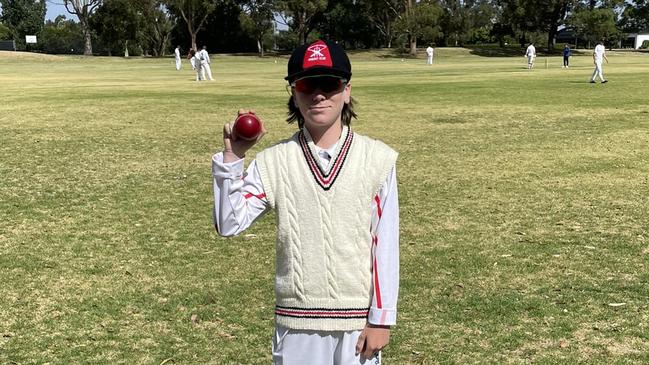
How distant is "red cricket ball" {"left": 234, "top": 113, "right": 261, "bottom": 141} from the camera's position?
7.77 ft

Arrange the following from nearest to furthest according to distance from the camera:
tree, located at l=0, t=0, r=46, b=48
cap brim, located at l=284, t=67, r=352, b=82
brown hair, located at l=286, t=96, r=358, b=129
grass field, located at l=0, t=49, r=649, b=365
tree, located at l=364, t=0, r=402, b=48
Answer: cap brim, located at l=284, t=67, r=352, b=82 < brown hair, located at l=286, t=96, r=358, b=129 < grass field, located at l=0, t=49, r=649, b=365 < tree, located at l=364, t=0, r=402, b=48 < tree, located at l=0, t=0, r=46, b=48

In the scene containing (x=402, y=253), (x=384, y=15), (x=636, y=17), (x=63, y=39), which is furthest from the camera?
(x=63, y=39)

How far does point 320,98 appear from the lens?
258 cm

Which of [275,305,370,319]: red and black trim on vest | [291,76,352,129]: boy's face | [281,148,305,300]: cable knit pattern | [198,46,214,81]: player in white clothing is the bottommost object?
[275,305,370,319]: red and black trim on vest

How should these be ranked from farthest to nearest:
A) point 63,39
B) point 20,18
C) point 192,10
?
point 20,18 < point 63,39 < point 192,10

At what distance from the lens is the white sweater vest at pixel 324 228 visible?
8.54 feet

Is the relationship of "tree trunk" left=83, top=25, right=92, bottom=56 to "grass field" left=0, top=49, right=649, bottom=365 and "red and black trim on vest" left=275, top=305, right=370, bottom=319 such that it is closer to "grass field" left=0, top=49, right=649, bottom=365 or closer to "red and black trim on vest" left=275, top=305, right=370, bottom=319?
"grass field" left=0, top=49, right=649, bottom=365

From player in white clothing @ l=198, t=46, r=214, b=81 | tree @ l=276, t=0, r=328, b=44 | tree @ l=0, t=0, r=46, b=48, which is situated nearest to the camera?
player in white clothing @ l=198, t=46, r=214, b=81

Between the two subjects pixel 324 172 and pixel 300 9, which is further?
pixel 300 9

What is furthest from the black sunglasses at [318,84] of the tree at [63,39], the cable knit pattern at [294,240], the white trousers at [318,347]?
the tree at [63,39]

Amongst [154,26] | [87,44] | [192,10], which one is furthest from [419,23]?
[87,44]

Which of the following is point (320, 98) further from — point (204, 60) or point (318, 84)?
point (204, 60)

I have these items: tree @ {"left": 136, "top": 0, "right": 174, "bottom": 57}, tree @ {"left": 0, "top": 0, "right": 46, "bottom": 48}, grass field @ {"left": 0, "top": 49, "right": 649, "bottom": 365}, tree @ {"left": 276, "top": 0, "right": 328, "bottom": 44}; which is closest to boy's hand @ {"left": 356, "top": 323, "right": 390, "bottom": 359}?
grass field @ {"left": 0, "top": 49, "right": 649, "bottom": 365}

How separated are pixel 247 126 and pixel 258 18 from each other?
81788mm
